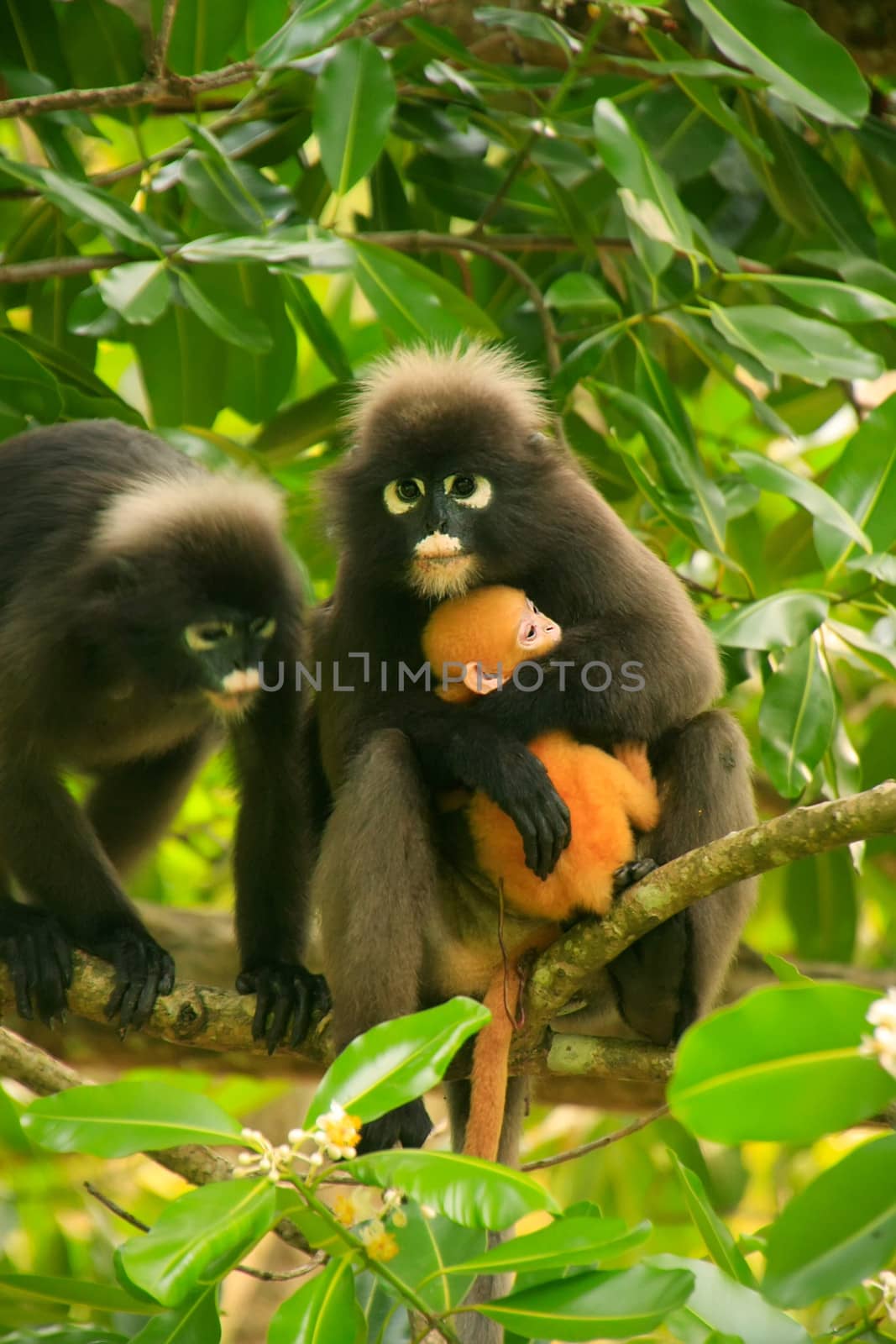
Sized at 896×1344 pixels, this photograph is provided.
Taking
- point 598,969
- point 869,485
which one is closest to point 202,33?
point 869,485

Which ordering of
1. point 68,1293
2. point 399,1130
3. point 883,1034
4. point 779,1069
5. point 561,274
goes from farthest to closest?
point 561,274 → point 399,1130 → point 68,1293 → point 779,1069 → point 883,1034

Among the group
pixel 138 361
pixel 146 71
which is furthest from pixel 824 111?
pixel 138 361

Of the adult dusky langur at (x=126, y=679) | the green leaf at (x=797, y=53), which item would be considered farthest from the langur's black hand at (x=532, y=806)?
the green leaf at (x=797, y=53)

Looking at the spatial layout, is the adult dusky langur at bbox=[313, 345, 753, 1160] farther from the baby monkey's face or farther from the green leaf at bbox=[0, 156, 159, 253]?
the green leaf at bbox=[0, 156, 159, 253]

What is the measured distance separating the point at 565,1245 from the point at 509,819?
109 centimetres

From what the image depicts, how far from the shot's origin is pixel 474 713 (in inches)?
112

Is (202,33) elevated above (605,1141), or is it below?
above

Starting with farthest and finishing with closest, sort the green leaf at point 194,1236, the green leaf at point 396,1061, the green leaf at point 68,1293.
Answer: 1. the green leaf at point 68,1293
2. the green leaf at point 396,1061
3. the green leaf at point 194,1236

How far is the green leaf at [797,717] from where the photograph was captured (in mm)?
2928

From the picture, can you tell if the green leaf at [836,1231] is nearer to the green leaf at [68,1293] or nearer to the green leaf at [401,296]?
the green leaf at [68,1293]

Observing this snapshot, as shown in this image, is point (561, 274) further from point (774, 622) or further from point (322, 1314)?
point (322, 1314)

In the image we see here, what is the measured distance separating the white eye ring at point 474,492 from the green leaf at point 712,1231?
1.34 meters

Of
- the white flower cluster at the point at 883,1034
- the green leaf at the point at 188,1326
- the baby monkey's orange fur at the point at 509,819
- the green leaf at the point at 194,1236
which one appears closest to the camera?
the white flower cluster at the point at 883,1034

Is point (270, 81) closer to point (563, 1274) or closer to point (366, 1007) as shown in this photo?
point (366, 1007)
